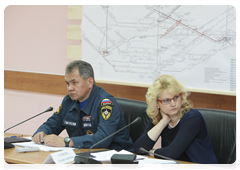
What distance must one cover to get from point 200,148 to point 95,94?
2.87 ft

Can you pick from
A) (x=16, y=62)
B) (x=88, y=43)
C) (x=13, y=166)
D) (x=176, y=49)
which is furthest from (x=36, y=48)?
(x=13, y=166)

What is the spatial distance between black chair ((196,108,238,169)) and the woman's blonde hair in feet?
0.68

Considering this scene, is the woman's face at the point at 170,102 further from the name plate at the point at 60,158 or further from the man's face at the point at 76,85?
the name plate at the point at 60,158

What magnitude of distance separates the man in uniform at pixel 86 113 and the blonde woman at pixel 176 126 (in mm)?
214

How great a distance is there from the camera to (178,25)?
2730mm

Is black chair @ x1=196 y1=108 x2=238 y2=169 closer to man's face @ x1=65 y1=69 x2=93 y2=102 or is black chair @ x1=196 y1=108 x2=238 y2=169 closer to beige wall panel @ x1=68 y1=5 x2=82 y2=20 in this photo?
man's face @ x1=65 y1=69 x2=93 y2=102

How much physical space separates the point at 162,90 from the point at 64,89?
187cm

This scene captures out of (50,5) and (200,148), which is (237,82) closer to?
(200,148)

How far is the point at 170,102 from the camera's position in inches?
77.9

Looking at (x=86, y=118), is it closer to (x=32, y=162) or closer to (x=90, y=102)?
(x=90, y=102)

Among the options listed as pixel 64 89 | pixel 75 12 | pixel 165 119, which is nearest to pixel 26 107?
pixel 64 89

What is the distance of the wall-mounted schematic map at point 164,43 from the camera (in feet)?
8.31

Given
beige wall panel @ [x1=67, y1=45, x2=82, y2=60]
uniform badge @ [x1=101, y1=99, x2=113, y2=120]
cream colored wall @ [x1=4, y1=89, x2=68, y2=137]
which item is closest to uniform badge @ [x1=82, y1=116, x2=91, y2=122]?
uniform badge @ [x1=101, y1=99, x2=113, y2=120]

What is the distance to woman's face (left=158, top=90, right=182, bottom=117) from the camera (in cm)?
197
